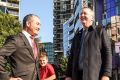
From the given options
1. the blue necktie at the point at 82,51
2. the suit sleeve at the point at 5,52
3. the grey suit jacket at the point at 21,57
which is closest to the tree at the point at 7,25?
the blue necktie at the point at 82,51

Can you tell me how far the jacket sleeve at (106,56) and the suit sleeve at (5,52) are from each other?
4.56 feet

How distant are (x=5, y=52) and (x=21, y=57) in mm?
282

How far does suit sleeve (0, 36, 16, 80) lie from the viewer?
6.46 m

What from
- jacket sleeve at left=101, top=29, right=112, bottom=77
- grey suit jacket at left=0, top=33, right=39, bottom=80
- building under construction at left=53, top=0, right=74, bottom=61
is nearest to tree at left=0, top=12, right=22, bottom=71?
jacket sleeve at left=101, top=29, right=112, bottom=77

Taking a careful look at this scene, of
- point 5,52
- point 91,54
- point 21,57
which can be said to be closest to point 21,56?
point 21,57

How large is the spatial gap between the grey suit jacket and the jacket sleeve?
1038mm

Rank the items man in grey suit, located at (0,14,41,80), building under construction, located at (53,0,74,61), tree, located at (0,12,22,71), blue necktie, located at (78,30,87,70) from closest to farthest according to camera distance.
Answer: man in grey suit, located at (0,14,41,80) < blue necktie, located at (78,30,87,70) < tree, located at (0,12,22,71) < building under construction, located at (53,0,74,61)

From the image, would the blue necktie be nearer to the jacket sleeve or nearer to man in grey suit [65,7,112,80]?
man in grey suit [65,7,112,80]

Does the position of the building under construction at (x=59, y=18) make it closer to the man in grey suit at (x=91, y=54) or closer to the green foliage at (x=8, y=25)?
the green foliage at (x=8, y=25)

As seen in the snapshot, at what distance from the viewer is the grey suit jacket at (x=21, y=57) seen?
21.7 feet

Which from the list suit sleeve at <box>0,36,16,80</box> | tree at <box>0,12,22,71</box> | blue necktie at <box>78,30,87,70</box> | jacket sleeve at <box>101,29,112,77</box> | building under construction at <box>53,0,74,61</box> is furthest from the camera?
building under construction at <box>53,0,74,61</box>

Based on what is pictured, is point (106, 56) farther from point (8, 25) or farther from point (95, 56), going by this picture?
point (8, 25)

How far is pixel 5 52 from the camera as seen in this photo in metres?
6.56

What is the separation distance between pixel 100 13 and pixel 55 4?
12398 centimetres
